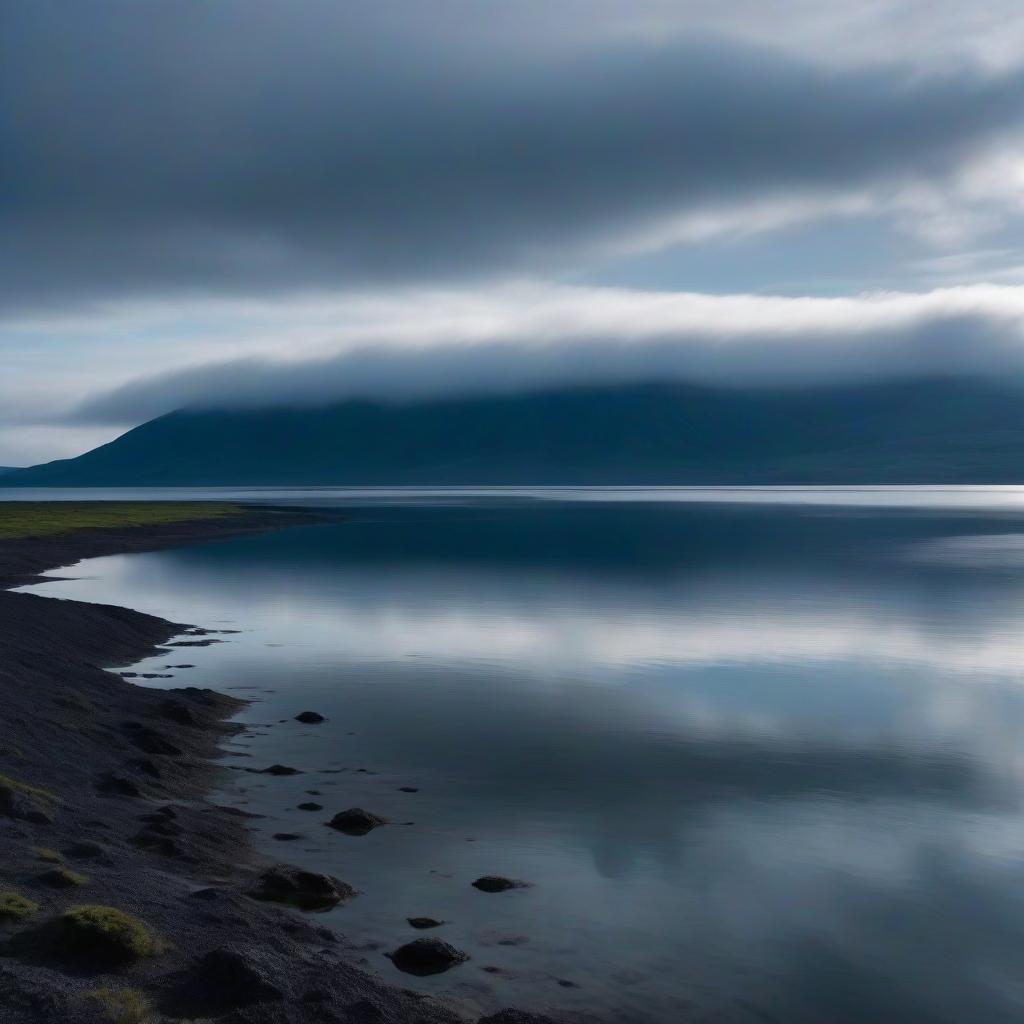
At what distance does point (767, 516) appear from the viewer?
158 meters

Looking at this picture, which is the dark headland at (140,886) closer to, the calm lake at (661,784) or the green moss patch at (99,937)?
the green moss patch at (99,937)

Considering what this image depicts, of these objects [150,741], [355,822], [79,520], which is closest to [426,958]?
[355,822]

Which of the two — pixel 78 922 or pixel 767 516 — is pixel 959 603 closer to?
pixel 78 922

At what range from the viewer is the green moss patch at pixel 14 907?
1370cm

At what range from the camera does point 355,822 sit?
2027 cm

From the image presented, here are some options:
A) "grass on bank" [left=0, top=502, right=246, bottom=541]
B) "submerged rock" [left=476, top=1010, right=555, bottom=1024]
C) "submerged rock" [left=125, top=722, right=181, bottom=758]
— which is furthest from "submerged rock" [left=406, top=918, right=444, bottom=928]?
"grass on bank" [left=0, top=502, right=246, bottom=541]

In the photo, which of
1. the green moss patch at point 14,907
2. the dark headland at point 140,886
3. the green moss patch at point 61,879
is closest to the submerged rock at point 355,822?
the dark headland at point 140,886

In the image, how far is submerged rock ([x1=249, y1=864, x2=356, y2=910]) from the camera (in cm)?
1675

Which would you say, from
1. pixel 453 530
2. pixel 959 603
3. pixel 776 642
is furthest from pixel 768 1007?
pixel 453 530

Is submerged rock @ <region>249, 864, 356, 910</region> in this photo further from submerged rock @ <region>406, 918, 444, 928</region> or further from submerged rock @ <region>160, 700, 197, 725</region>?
submerged rock @ <region>160, 700, 197, 725</region>

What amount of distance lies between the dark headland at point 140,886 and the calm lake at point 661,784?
1021mm

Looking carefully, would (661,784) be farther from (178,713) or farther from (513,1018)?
(178,713)

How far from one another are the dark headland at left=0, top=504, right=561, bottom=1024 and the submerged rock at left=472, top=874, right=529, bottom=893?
85.3 inches

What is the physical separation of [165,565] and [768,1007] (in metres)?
69.6
